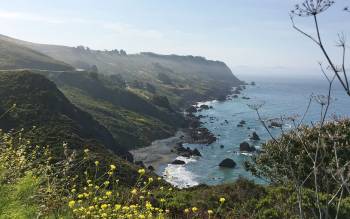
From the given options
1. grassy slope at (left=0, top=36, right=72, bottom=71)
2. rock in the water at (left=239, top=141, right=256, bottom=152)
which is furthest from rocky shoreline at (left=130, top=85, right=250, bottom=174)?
grassy slope at (left=0, top=36, right=72, bottom=71)

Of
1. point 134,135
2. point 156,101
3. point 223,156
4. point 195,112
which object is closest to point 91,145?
point 223,156

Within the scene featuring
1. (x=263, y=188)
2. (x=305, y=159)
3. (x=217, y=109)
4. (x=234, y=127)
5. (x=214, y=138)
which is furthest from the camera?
(x=217, y=109)

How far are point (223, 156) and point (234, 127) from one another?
41207mm

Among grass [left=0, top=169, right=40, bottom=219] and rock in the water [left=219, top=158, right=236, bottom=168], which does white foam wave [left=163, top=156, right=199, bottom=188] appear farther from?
grass [left=0, top=169, right=40, bottom=219]

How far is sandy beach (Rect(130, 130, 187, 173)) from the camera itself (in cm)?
8522

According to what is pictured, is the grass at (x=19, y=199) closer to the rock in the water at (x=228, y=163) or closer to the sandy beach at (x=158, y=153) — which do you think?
the sandy beach at (x=158, y=153)

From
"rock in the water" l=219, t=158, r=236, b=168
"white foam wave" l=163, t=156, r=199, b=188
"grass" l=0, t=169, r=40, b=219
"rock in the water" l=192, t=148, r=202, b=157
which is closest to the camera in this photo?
"grass" l=0, t=169, r=40, b=219

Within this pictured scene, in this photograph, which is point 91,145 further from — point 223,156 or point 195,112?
point 195,112

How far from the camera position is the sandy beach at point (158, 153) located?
280 ft

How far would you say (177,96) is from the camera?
7785 inches

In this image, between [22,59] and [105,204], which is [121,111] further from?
[105,204]

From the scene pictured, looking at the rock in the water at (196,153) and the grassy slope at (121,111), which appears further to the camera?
the grassy slope at (121,111)

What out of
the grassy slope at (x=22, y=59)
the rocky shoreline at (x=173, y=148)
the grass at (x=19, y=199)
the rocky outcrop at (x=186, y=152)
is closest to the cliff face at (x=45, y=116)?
the rocky shoreline at (x=173, y=148)

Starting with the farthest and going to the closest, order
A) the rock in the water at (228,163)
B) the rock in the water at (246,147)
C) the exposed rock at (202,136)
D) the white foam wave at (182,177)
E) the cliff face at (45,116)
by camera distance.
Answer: the exposed rock at (202,136) → the rock in the water at (246,147) → the rock in the water at (228,163) → the white foam wave at (182,177) → the cliff face at (45,116)
